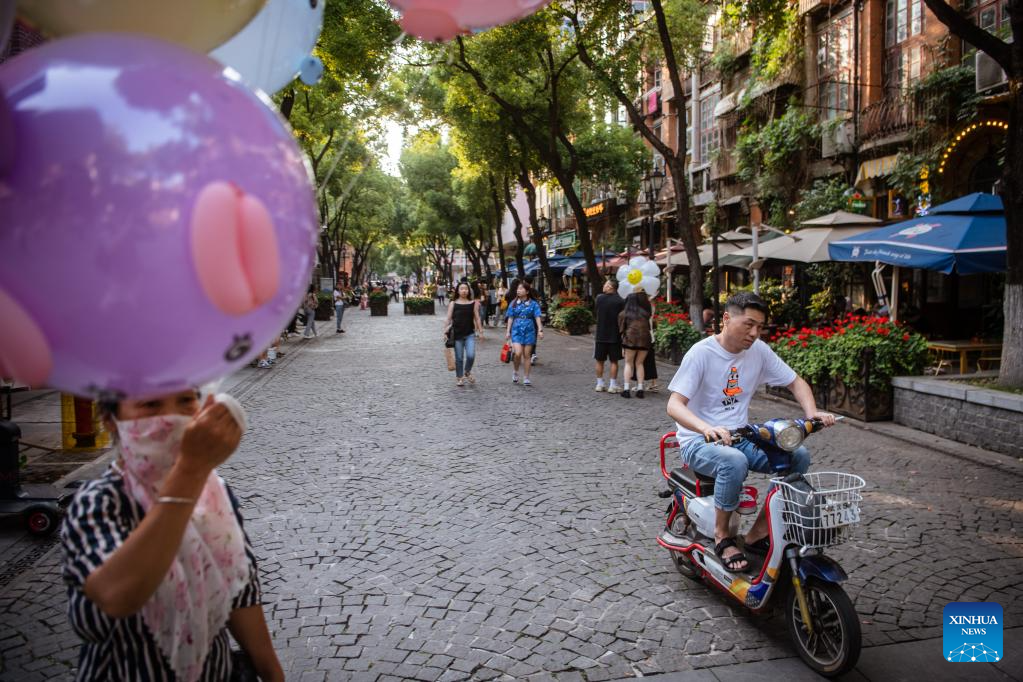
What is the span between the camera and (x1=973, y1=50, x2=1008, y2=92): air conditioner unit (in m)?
13.1

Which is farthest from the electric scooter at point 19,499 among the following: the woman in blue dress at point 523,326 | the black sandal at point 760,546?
the woman in blue dress at point 523,326

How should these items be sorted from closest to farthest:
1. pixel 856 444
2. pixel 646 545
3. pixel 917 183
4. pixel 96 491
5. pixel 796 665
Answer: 1. pixel 96 491
2. pixel 796 665
3. pixel 646 545
4. pixel 856 444
5. pixel 917 183

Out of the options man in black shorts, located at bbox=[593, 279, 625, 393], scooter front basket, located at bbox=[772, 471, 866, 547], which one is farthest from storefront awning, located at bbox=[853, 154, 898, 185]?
scooter front basket, located at bbox=[772, 471, 866, 547]

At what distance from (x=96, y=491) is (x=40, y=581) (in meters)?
3.59

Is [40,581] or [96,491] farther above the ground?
[96,491]

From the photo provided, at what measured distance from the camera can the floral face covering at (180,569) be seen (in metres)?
1.72

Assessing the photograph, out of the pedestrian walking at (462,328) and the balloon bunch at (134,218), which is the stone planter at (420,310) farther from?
the balloon bunch at (134,218)

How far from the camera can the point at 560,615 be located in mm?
3982

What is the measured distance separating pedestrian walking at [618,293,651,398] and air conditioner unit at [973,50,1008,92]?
8.17 metres

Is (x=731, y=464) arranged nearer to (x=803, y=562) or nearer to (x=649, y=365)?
(x=803, y=562)

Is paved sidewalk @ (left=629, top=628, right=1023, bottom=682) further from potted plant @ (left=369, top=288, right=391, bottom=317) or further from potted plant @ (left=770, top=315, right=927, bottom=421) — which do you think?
potted plant @ (left=369, top=288, right=391, bottom=317)

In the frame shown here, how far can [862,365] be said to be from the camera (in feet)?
30.4

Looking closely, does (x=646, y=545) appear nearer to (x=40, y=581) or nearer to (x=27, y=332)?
(x=40, y=581)

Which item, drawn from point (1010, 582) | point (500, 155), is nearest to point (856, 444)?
point (1010, 582)
